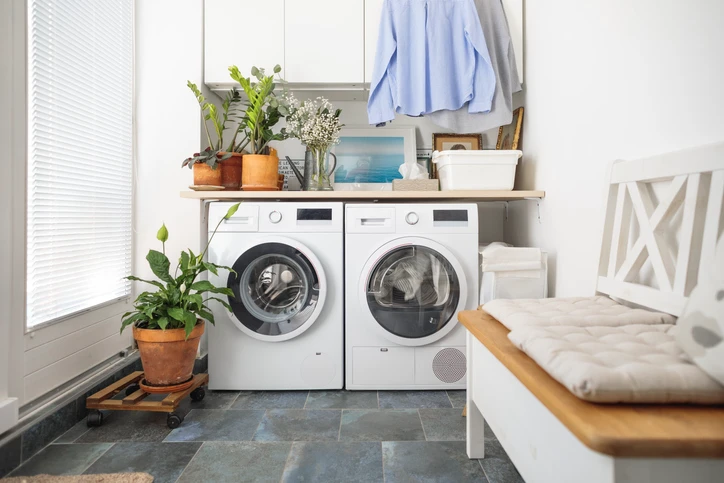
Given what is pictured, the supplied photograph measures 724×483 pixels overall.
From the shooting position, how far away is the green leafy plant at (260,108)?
7.22ft

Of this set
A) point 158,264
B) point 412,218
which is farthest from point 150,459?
point 412,218

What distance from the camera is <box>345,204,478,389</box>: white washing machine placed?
2.11m

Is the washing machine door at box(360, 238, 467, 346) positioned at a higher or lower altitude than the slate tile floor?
higher

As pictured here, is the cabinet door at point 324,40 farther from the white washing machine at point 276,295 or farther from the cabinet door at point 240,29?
the white washing machine at point 276,295

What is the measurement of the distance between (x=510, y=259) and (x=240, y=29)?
192 cm

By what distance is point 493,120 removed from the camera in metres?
2.35

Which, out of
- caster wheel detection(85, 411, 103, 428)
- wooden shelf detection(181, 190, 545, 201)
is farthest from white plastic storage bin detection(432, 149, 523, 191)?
caster wheel detection(85, 411, 103, 428)

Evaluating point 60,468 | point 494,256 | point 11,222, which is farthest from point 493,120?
point 60,468

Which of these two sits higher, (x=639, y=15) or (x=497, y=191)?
(x=639, y=15)

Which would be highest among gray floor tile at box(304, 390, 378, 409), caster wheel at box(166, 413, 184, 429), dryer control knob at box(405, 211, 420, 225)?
dryer control knob at box(405, 211, 420, 225)

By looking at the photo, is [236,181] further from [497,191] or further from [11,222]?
[497,191]

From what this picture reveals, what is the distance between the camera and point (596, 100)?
170cm

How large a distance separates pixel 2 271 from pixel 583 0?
237cm

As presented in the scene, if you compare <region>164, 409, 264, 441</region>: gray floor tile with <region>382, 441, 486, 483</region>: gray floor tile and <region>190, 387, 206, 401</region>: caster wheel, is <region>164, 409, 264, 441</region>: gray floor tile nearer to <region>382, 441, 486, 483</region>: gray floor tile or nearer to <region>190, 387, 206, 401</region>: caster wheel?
<region>190, 387, 206, 401</region>: caster wheel
